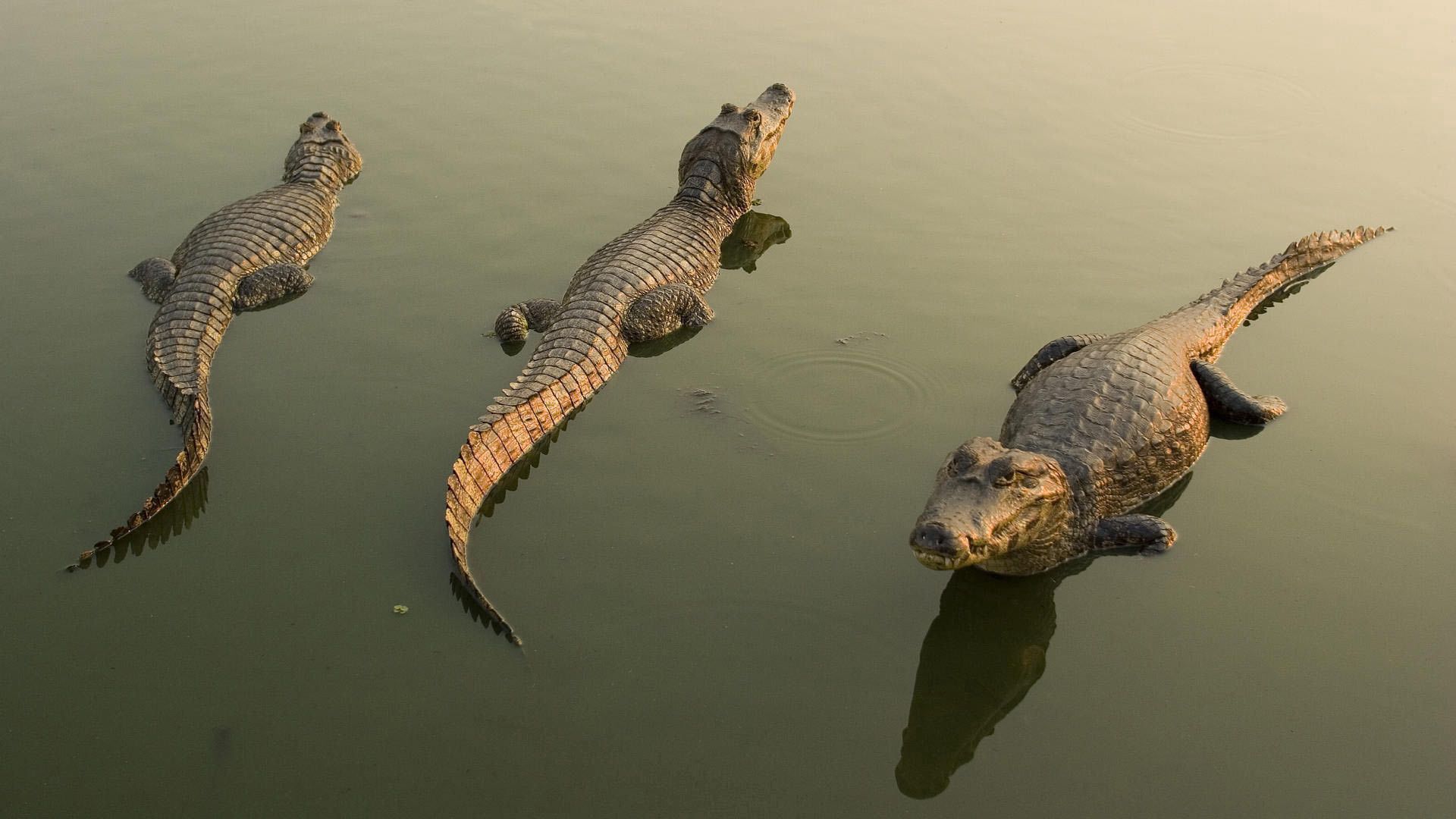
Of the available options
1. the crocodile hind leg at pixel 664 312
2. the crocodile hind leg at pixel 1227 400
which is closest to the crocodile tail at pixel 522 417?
the crocodile hind leg at pixel 664 312

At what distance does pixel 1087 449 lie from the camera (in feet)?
17.4

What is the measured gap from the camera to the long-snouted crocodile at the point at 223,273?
6.14 m

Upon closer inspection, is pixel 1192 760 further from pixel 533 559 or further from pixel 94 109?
pixel 94 109

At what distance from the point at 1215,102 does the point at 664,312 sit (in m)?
6.42

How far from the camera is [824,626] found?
5141 millimetres

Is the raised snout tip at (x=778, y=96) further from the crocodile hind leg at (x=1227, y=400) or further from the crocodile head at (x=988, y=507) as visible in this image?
the crocodile head at (x=988, y=507)

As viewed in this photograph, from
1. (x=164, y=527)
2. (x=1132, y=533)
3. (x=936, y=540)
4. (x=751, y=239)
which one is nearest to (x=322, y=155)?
(x=751, y=239)

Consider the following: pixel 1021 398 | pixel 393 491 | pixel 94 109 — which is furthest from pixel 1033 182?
pixel 94 109

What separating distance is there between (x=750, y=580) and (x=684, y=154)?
497 cm

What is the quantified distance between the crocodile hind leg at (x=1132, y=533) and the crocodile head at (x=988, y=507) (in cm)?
41

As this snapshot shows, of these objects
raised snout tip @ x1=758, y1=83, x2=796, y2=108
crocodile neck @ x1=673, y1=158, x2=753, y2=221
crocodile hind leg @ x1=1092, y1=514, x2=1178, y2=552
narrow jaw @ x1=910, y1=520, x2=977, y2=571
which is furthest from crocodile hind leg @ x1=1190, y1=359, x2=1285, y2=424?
raised snout tip @ x1=758, y1=83, x2=796, y2=108

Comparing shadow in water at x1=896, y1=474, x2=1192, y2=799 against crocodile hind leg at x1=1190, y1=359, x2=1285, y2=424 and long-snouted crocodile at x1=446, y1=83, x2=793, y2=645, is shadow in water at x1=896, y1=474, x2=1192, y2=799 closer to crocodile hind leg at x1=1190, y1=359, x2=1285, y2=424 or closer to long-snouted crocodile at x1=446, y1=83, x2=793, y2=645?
crocodile hind leg at x1=1190, y1=359, x2=1285, y2=424

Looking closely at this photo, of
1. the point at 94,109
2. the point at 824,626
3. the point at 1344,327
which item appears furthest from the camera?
the point at 94,109

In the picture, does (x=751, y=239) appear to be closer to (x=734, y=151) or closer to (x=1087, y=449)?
(x=734, y=151)
